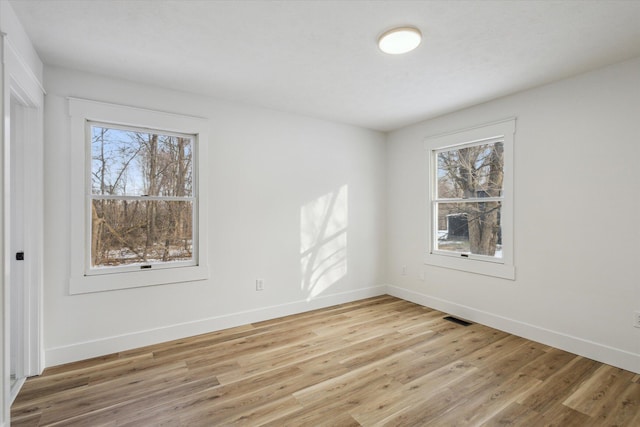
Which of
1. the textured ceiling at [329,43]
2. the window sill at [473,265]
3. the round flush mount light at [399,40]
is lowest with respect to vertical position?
the window sill at [473,265]

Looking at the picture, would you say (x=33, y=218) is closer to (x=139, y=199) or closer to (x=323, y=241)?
(x=139, y=199)

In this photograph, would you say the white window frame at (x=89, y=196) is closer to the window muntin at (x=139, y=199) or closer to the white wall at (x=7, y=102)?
the window muntin at (x=139, y=199)

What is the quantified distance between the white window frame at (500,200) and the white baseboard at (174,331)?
4.80ft

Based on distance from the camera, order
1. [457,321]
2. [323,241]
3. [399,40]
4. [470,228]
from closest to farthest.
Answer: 1. [399,40]
2. [457,321]
3. [470,228]
4. [323,241]

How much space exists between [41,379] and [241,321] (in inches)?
67.6

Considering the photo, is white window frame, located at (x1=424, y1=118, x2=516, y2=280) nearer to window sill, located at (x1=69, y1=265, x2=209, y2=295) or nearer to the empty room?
the empty room

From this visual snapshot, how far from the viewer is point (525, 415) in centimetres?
201

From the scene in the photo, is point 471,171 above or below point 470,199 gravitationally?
above

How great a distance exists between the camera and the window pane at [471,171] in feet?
11.7

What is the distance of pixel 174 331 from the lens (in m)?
3.18

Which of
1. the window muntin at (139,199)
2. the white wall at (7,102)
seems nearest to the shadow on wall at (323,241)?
the window muntin at (139,199)

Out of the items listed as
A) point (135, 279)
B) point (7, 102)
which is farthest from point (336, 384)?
point (7, 102)

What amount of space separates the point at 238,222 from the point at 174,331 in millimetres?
1299

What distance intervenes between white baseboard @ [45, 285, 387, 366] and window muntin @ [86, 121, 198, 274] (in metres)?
0.64
